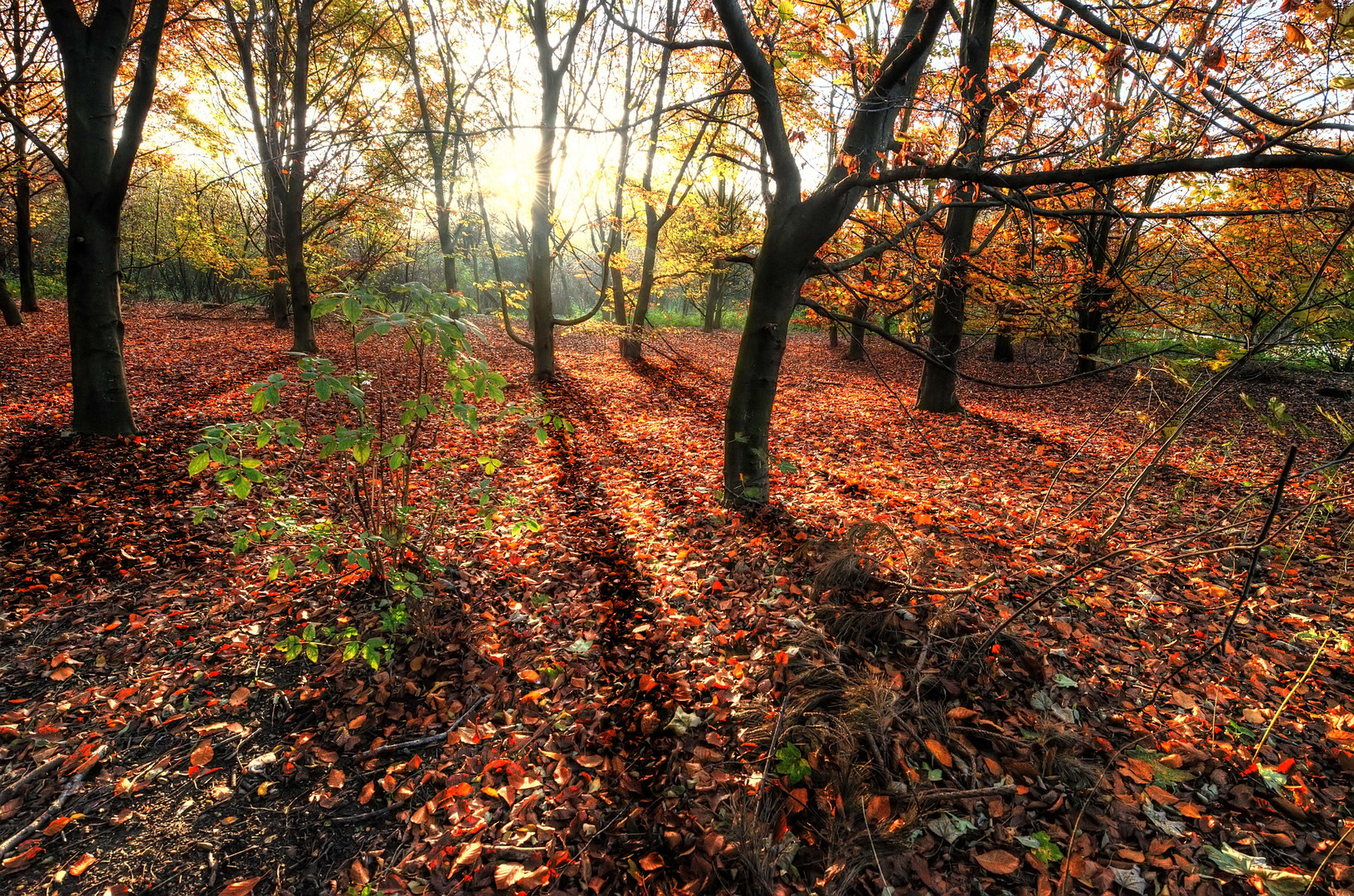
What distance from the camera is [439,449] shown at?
7.32 meters

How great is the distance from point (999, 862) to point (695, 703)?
1511 millimetres

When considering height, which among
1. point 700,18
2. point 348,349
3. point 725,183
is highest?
point 725,183

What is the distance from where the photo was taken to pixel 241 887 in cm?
226

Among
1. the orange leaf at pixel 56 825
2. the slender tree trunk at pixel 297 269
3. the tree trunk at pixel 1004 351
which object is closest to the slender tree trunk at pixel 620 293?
the slender tree trunk at pixel 297 269

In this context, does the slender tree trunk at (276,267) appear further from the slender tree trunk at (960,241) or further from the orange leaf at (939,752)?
the orange leaf at (939,752)

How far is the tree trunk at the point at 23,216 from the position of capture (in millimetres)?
11672

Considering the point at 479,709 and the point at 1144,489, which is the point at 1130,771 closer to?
the point at 479,709

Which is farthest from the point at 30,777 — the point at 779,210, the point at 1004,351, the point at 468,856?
the point at 1004,351

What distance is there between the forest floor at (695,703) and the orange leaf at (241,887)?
0.07ft

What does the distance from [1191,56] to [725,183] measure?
63.7ft

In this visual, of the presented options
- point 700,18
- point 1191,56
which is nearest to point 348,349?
point 700,18

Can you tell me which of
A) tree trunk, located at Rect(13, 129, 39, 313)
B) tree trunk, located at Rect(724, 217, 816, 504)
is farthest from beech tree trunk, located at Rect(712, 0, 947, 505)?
tree trunk, located at Rect(13, 129, 39, 313)

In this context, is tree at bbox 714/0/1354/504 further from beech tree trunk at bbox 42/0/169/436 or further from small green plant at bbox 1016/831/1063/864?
beech tree trunk at bbox 42/0/169/436

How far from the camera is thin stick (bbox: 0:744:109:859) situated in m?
2.34
